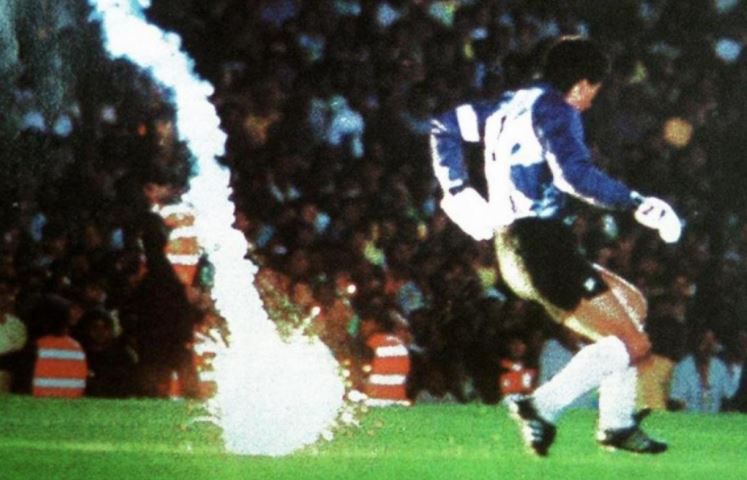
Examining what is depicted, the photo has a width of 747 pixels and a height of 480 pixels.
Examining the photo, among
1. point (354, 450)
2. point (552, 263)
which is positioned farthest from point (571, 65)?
point (354, 450)

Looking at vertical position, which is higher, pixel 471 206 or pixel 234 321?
pixel 471 206

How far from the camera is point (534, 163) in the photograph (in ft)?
24.4

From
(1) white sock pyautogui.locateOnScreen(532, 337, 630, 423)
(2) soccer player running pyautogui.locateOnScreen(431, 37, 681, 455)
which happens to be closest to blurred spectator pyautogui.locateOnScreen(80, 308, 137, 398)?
(2) soccer player running pyautogui.locateOnScreen(431, 37, 681, 455)

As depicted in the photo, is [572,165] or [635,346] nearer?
[635,346]

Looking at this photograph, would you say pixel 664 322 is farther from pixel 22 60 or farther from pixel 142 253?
pixel 22 60

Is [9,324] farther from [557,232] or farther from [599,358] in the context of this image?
[599,358]

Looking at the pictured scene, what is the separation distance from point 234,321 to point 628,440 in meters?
2.90

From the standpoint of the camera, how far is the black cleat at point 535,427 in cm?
721

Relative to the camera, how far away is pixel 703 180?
10.1 m

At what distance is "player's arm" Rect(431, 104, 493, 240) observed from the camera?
7.52 metres

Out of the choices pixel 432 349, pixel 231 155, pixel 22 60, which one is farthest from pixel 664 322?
pixel 22 60

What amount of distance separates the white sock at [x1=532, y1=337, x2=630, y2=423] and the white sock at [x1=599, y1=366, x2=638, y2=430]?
56 millimetres

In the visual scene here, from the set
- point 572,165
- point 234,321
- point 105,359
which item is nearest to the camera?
point 572,165

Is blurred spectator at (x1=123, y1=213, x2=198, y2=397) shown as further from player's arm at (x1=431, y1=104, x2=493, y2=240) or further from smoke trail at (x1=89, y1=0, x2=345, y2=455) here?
player's arm at (x1=431, y1=104, x2=493, y2=240)
